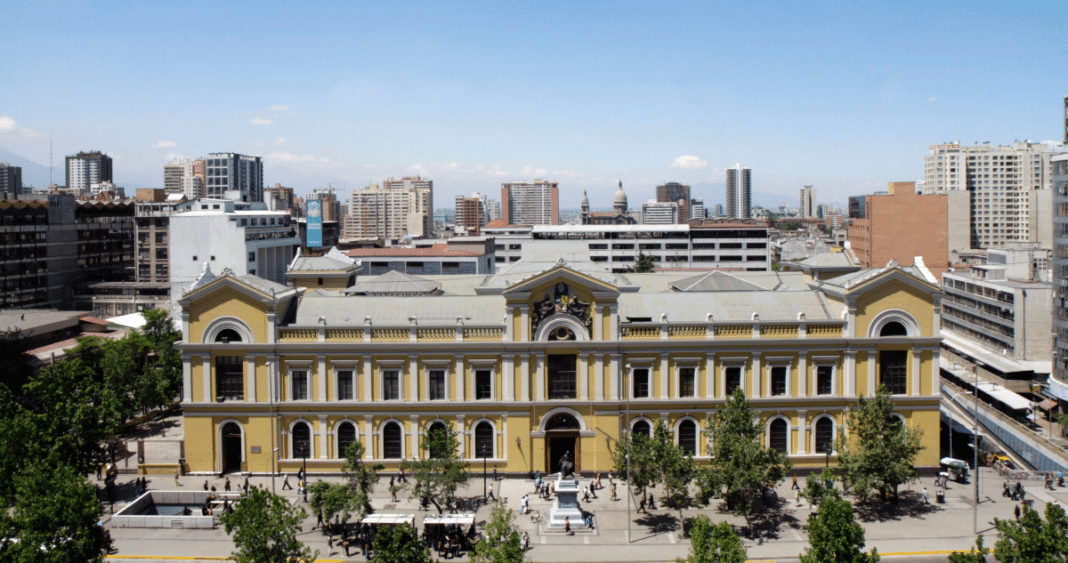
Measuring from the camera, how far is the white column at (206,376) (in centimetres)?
5309

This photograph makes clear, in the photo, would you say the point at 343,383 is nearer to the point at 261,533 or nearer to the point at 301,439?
the point at 301,439

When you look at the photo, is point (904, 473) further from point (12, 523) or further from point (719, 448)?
point (12, 523)

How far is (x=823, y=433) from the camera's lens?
176ft

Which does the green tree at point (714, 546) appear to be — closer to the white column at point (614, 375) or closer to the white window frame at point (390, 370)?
the white column at point (614, 375)

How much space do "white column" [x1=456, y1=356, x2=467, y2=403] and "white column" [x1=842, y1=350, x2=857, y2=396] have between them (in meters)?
24.9

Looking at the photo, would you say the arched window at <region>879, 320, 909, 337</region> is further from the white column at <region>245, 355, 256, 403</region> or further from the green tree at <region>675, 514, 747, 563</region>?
the white column at <region>245, 355, 256, 403</region>

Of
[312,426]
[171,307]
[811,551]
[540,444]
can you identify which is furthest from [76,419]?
[171,307]

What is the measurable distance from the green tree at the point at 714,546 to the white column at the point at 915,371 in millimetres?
26459

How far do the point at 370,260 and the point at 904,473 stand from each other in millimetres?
A: 85911

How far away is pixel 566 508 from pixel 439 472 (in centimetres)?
746

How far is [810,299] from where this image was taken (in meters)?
55.8

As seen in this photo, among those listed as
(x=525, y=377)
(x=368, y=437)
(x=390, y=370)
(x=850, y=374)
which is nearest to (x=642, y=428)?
(x=525, y=377)

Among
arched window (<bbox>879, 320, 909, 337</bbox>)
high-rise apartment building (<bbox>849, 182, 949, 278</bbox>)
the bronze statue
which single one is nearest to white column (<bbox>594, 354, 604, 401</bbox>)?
the bronze statue

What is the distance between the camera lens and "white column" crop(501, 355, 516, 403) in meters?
52.4
